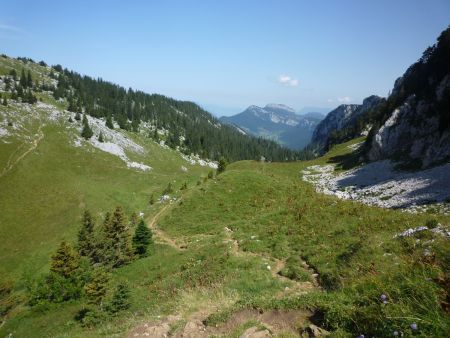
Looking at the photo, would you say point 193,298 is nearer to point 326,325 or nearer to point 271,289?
point 271,289

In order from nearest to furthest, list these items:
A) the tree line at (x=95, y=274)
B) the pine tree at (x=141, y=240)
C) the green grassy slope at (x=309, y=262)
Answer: the green grassy slope at (x=309, y=262)
the tree line at (x=95, y=274)
the pine tree at (x=141, y=240)

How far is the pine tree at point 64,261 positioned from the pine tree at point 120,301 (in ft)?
79.6

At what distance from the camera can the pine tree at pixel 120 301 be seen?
55.9ft

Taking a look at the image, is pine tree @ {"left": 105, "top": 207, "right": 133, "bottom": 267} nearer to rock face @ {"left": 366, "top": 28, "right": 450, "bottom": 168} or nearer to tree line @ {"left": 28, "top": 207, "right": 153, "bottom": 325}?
tree line @ {"left": 28, "top": 207, "right": 153, "bottom": 325}

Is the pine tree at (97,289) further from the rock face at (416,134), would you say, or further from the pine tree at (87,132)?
the pine tree at (87,132)

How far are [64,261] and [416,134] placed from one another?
72.9m

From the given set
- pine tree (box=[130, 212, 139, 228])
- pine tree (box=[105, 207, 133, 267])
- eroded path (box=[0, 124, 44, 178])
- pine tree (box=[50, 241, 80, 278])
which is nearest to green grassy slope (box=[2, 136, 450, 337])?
pine tree (box=[105, 207, 133, 267])

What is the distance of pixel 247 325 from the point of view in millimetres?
9117

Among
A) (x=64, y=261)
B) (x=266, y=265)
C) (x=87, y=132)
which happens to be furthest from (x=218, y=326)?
(x=87, y=132)

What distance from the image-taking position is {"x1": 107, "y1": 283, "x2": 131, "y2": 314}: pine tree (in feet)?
55.9

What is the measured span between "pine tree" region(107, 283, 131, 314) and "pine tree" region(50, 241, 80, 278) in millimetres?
24265

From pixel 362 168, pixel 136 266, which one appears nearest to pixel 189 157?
pixel 362 168

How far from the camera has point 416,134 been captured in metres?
71.0

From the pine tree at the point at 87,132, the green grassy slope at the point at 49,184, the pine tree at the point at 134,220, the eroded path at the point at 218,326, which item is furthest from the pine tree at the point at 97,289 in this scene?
the pine tree at the point at 87,132
